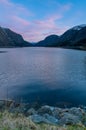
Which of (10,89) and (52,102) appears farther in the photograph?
(10,89)

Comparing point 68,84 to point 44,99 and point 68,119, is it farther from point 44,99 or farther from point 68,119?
point 68,119

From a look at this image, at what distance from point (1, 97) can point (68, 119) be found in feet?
36.7

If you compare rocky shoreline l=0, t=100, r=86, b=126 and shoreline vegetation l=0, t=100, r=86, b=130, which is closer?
shoreline vegetation l=0, t=100, r=86, b=130

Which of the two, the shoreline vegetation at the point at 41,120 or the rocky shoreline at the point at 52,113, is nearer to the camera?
the shoreline vegetation at the point at 41,120

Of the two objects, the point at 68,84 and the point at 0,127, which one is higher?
the point at 0,127

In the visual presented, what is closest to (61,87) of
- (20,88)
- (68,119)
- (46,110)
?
(20,88)

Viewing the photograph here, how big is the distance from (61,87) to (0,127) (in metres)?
19.3

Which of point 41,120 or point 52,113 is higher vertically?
point 41,120

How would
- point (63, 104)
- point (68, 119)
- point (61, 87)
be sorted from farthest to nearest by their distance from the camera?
point (61, 87) < point (63, 104) < point (68, 119)

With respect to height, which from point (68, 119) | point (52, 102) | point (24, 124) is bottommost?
point (52, 102)

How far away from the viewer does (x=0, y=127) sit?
7.68 metres

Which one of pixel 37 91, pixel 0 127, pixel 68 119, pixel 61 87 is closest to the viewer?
pixel 0 127

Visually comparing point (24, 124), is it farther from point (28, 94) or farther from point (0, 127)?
point (28, 94)

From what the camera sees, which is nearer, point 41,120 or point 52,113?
point 41,120
